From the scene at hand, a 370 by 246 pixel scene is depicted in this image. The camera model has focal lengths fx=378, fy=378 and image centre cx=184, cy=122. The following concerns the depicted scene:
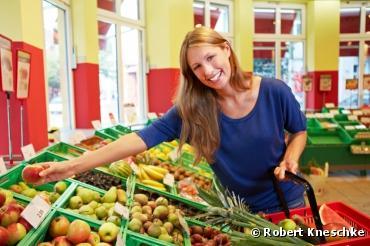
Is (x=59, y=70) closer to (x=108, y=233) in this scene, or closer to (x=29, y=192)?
(x=29, y=192)

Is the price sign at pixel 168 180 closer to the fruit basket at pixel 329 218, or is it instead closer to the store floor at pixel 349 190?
the fruit basket at pixel 329 218

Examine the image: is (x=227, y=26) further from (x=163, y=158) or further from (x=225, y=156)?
(x=225, y=156)

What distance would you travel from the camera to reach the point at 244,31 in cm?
932

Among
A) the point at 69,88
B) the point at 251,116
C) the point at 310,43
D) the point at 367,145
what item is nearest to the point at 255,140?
the point at 251,116

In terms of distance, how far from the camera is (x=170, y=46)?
6.95m

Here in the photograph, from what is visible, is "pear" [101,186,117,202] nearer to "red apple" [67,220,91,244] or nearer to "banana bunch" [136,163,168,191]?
"red apple" [67,220,91,244]

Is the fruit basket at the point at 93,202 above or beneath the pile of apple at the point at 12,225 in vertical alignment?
beneath

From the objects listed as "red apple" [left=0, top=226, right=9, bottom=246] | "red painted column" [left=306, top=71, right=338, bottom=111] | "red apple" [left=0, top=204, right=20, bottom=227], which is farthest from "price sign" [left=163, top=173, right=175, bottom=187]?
"red painted column" [left=306, top=71, right=338, bottom=111]

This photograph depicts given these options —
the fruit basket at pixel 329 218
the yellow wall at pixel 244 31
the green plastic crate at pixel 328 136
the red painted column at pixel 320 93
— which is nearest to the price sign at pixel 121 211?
the fruit basket at pixel 329 218

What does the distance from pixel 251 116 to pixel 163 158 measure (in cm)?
199

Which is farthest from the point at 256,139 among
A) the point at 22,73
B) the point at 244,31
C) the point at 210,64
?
the point at 244,31

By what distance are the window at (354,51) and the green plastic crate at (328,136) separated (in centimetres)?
397

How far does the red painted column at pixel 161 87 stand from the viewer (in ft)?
23.2

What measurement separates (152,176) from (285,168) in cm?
149
